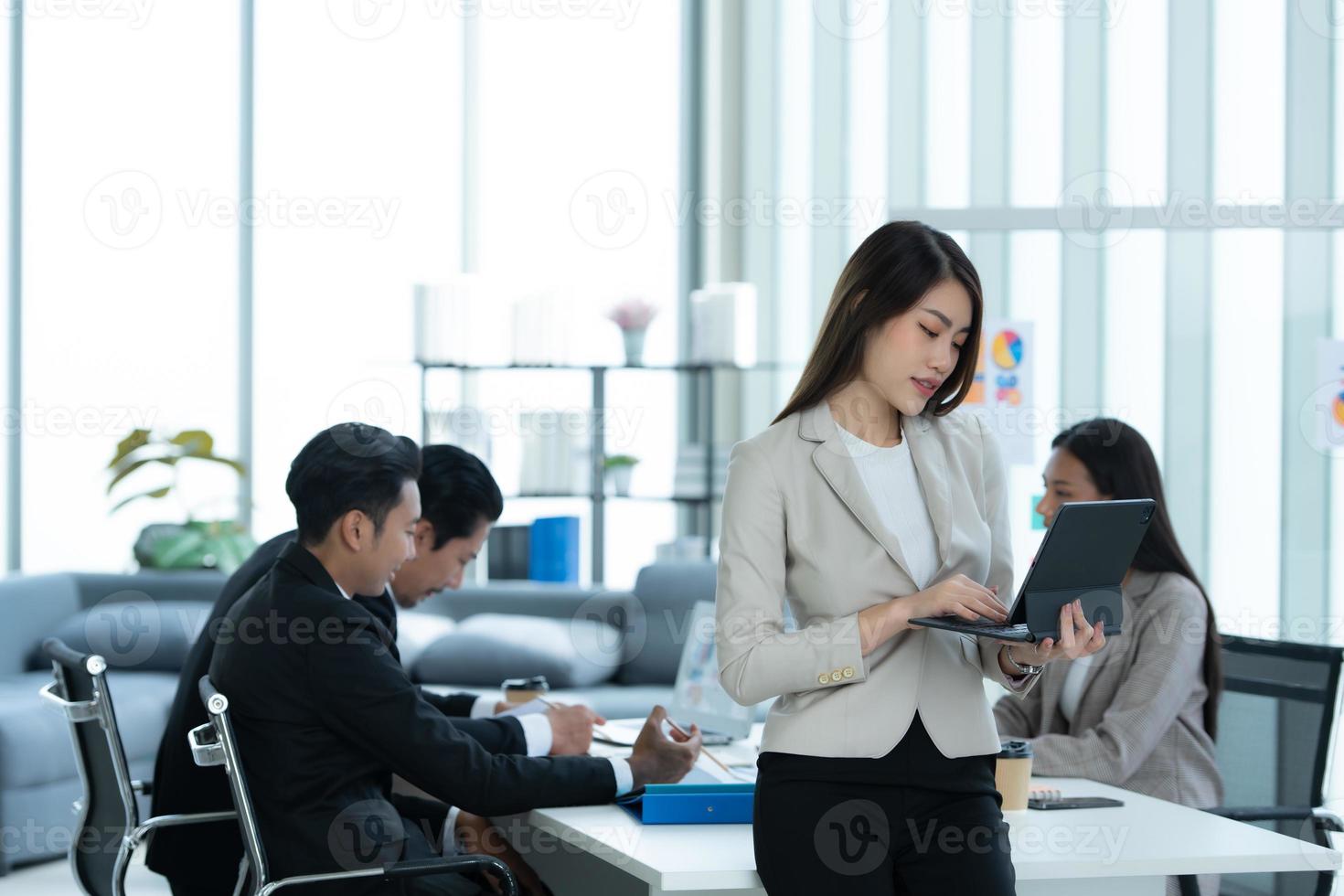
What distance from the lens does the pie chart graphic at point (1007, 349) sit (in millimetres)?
3873

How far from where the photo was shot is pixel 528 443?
5.61 metres

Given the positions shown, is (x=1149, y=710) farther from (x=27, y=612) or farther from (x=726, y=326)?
(x=27, y=612)

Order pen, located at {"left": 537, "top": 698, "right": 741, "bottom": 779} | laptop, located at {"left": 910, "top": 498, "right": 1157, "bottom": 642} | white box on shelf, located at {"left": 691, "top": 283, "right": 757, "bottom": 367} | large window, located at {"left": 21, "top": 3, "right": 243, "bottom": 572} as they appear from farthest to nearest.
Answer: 1. large window, located at {"left": 21, "top": 3, "right": 243, "bottom": 572}
2. white box on shelf, located at {"left": 691, "top": 283, "right": 757, "bottom": 367}
3. pen, located at {"left": 537, "top": 698, "right": 741, "bottom": 779}
4. laptop, located at {"left": 910, "top": 498, "right": 1157, "bottom": 642}

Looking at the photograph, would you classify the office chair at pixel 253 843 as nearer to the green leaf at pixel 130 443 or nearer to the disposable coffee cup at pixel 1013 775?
the disposable coffee cup at pixel 1013 775

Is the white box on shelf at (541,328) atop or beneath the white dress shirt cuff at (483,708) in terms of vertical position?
atop

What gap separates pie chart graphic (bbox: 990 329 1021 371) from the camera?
3.87m

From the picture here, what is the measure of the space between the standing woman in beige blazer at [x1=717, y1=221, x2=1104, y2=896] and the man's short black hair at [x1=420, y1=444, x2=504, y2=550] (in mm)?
933

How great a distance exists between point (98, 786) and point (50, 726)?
2.18 meters

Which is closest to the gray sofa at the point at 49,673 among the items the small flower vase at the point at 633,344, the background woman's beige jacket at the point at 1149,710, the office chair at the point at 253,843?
the small flower vase at the point at 633,344

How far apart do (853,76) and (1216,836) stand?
415 centimetres

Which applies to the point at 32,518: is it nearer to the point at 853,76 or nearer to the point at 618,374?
the point at 618,374

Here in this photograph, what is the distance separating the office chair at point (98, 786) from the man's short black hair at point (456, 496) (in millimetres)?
631

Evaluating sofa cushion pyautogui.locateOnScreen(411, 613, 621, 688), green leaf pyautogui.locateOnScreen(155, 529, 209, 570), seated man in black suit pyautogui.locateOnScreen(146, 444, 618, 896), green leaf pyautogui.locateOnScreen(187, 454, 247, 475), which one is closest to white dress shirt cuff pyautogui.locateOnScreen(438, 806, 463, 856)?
seated man in black suit pyautogui.locateOnScreen(146, 444, 618, 896)

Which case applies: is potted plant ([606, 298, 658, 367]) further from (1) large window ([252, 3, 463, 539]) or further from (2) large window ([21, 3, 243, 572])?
(2) large window ([21, 3, 243, 572])
